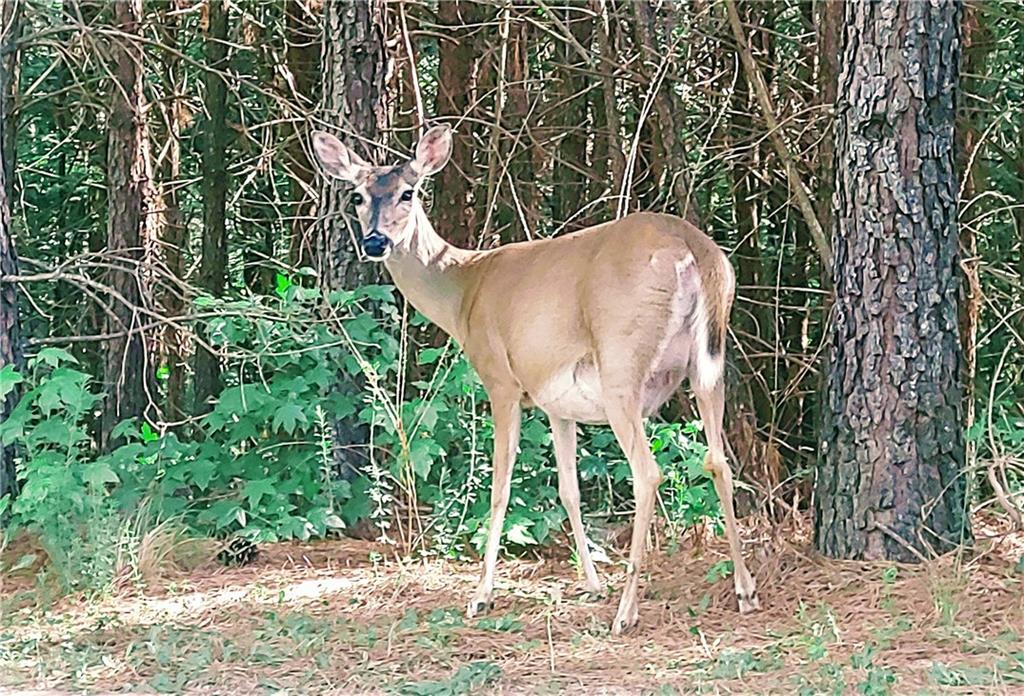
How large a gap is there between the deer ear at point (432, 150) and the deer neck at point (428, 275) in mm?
193

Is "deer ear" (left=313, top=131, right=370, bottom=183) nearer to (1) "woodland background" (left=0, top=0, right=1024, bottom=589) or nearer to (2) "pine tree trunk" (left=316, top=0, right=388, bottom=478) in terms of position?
(1) "woodland background" (left=0, top=0, right=1024, bottom=589)

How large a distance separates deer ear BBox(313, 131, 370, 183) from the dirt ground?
185 centimetres

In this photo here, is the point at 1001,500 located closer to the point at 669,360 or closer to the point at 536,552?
the point at 669,360

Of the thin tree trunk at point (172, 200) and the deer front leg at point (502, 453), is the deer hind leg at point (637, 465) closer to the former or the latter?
the deer front leg at point (502, 453)

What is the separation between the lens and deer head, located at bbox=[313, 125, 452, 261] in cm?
599

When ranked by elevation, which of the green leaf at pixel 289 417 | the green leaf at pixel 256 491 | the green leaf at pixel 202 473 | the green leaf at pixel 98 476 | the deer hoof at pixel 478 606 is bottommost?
the deer hoof at pixel 478 606

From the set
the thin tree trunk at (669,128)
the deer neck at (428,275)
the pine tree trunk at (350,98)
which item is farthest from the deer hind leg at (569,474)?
the thin tree trunk at (669,128)

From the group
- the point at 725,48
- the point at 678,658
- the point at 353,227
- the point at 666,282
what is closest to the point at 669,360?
the point at 666,282

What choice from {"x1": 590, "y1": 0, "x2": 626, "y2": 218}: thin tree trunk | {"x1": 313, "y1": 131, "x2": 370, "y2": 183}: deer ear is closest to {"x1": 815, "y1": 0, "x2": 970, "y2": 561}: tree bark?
{"x1": 313, "y1": 131, "x2": 370, "y2": 183}: deer ear

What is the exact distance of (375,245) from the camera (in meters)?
5.82

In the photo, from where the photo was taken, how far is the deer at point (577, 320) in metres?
5.17

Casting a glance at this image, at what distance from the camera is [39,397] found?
6.14m

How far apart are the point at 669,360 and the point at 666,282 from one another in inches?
12.3

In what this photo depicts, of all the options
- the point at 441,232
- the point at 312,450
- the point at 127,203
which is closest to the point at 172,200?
the point at 127,203
